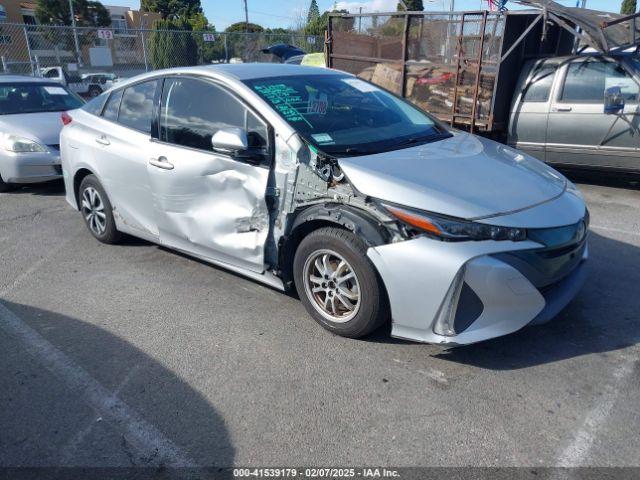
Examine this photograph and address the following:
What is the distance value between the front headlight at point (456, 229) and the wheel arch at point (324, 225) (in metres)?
0.20

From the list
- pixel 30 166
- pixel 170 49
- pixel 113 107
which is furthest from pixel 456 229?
pixel 170 49

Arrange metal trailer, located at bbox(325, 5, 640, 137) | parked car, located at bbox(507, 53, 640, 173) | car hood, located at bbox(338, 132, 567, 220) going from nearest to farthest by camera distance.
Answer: car hood, located at bbox(338, 132, 567, 220) < parked car, located at bbox(507, 53, 640, 173) < metal trailer, located at bbox(325, 5, 640, 137)

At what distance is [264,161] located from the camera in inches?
137

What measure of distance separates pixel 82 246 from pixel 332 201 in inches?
129

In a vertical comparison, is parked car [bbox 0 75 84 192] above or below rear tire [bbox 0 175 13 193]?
above

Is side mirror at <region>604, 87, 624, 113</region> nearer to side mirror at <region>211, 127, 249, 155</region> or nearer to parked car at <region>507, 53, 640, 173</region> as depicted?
parked car at <region>507, 53, 640, 173</region>

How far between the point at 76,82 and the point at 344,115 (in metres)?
21.4

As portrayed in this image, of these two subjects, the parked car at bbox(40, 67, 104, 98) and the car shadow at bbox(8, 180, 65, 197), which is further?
the parked car at bbox(40, 67, 104, 98)

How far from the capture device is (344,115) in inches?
150

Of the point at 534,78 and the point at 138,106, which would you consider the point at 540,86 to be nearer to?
the point at 534,78

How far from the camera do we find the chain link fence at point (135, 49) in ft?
62.6

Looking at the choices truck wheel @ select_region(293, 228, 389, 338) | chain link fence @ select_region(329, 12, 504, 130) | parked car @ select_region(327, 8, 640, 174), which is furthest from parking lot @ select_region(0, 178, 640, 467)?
chain link fence @ select_region(329, 12, 504, 130)

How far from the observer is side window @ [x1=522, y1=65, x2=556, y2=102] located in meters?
7.02

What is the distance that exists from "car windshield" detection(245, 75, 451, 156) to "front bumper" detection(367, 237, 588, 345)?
0.91m
